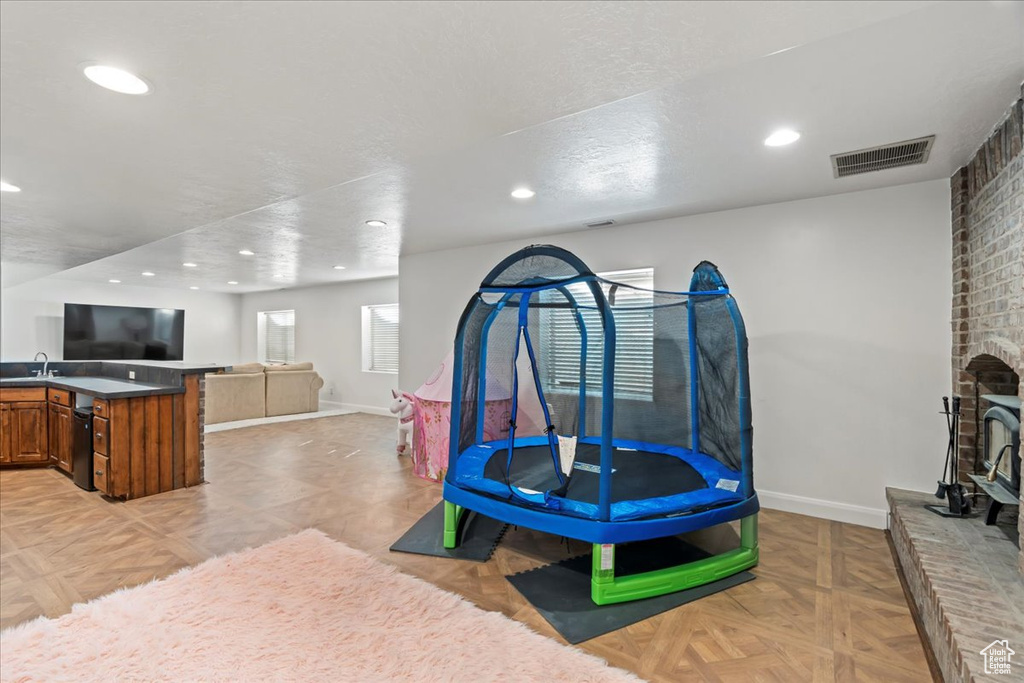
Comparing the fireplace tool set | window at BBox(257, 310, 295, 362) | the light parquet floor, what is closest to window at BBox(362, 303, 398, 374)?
window at BBox(257, 310, 295, 362)

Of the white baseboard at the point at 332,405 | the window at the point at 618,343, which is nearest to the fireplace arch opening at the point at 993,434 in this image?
the window at the point at 618,343

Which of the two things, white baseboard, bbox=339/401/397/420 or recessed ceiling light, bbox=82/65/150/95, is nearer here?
recessed ceiling light, bbox=82/65/150/95

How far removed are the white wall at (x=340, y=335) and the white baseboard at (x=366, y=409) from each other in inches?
0.7

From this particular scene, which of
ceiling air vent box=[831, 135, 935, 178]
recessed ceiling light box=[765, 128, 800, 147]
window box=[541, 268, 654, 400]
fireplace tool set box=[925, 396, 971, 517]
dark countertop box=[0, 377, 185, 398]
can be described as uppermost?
recessed ceiling light box=[765, 128, 800, 147]

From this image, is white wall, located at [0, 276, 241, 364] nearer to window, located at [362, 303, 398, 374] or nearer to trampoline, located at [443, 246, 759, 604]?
window, located at [362, 303, 398, 374]

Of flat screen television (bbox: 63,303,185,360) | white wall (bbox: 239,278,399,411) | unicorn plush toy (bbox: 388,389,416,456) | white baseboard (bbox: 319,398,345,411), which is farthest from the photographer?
white baseboard (bbox: 319,398,345,411)

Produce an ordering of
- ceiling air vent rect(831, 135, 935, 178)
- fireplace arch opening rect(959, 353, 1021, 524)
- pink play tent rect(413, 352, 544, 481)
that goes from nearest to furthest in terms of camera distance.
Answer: fireplace arch opening rect(959, 353, 1021, 524) → ceiling air vent rect(831, 135, 935, 178) → pink play tent rect(413, 352, 544, 481)

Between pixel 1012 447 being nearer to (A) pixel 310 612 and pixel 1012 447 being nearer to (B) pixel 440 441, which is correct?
(A) pixel 310 612

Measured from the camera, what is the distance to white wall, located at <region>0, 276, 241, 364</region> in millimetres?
7879

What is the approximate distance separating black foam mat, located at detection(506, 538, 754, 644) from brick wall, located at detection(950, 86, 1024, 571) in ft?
4.53

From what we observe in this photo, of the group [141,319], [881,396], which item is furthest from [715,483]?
[141,319]

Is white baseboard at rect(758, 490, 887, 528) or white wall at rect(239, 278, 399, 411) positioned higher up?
white wall at rect(239, 278, 399, 411)

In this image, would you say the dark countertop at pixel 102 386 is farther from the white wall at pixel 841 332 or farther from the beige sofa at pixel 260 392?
the white wall at pixel 841 332

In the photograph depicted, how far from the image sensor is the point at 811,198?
353cm
